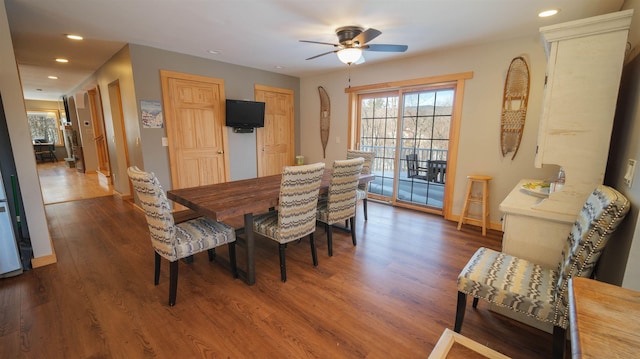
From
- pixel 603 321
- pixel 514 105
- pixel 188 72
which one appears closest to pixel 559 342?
pixel 603 321

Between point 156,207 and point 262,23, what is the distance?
6.90ft

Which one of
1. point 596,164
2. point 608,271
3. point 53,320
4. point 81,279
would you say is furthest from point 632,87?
point 81,279

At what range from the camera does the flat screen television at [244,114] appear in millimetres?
4438

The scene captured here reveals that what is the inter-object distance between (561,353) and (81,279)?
3466 mm

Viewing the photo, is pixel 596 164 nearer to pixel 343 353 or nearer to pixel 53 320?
pixel 343 353

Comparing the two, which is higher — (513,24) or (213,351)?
(513,24)

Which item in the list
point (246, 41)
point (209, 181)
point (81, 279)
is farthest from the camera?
point (209, 181)

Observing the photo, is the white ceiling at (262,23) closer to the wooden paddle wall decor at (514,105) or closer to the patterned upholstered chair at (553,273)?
the wooden paddle wall decor at (514,105)

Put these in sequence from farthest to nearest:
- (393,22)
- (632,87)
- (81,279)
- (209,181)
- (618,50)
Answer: (209,181) < (393,22) < (81,279) < (632,87) < (618,50)

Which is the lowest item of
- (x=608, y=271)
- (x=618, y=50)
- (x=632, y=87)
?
(x=608, y=271)

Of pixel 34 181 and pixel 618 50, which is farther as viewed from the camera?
pixel 34 181

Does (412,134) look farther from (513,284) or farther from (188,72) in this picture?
(188,72)

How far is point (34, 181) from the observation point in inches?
97.3

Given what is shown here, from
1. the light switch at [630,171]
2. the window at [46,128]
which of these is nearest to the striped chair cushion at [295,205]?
the light switch at [630,171]
